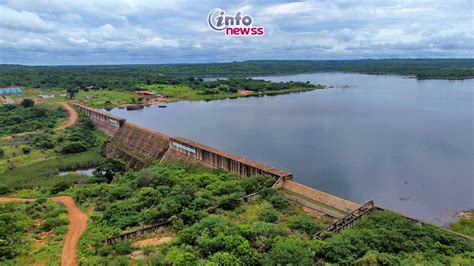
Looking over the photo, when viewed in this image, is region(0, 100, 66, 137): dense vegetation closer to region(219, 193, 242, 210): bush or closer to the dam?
the dam

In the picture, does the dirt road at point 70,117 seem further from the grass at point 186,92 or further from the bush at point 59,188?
the grass at point 186,92

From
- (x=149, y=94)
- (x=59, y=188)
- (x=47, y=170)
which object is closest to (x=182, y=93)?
(x=149, y=94)

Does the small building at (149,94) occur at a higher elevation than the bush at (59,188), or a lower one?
higher

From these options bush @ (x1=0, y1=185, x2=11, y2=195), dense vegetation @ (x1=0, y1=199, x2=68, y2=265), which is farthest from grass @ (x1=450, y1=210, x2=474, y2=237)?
bush @ (x1=0, y1=185, x2=11, y2=195)

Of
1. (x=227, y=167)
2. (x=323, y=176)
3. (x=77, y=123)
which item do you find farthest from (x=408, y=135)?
(x=77, y=123)

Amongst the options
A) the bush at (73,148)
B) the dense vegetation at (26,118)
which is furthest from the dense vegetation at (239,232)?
the dense vegetation at (26,118)
